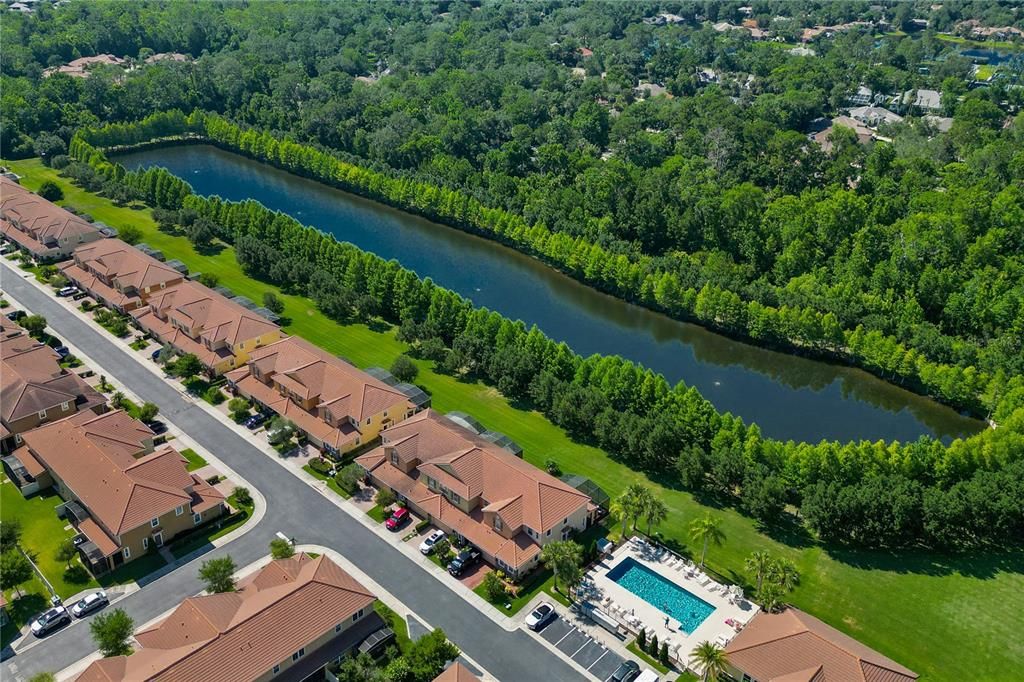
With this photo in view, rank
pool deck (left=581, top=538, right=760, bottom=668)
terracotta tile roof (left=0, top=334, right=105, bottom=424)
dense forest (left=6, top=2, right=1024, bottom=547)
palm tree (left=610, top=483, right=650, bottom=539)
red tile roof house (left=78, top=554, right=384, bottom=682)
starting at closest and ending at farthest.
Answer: red tile roof house (left=78, top=554, right=384, bottom=682) < pool deck (left=581, top=538, right=760, bottom=668) < palm tree (left=610, top=483, right=650, bottom=539) < dense forest (left=6, top=2, right=1024, bottom=547) < terracotta tile roof (left=0, top=334, right=105, bottom=424)

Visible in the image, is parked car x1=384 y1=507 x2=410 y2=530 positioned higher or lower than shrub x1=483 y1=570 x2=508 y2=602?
lower

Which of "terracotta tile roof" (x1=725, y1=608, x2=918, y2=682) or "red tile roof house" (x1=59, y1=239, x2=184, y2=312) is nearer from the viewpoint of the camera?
"terracotta tile roof" (x1=725, y1=608, x2=918, y2=682)

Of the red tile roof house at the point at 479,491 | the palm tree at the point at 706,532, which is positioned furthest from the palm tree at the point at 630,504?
the palm tree at the point at 706,532

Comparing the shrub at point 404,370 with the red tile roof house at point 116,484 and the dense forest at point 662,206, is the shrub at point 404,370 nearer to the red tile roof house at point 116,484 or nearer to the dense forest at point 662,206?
the dense forest at point 662,206

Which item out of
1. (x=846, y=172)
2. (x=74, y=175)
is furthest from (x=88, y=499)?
(x=846, y=172)

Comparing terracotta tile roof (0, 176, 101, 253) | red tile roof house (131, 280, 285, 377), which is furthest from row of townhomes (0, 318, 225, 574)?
terracotta tile roof (0, 176, 101, 253)

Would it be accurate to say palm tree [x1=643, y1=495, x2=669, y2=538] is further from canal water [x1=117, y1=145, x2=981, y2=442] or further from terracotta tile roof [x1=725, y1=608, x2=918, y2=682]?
canal water [x1=117, y1=145, x2=981, y2=442]

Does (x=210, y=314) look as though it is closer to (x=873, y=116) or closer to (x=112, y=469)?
(x=112, y=469)
